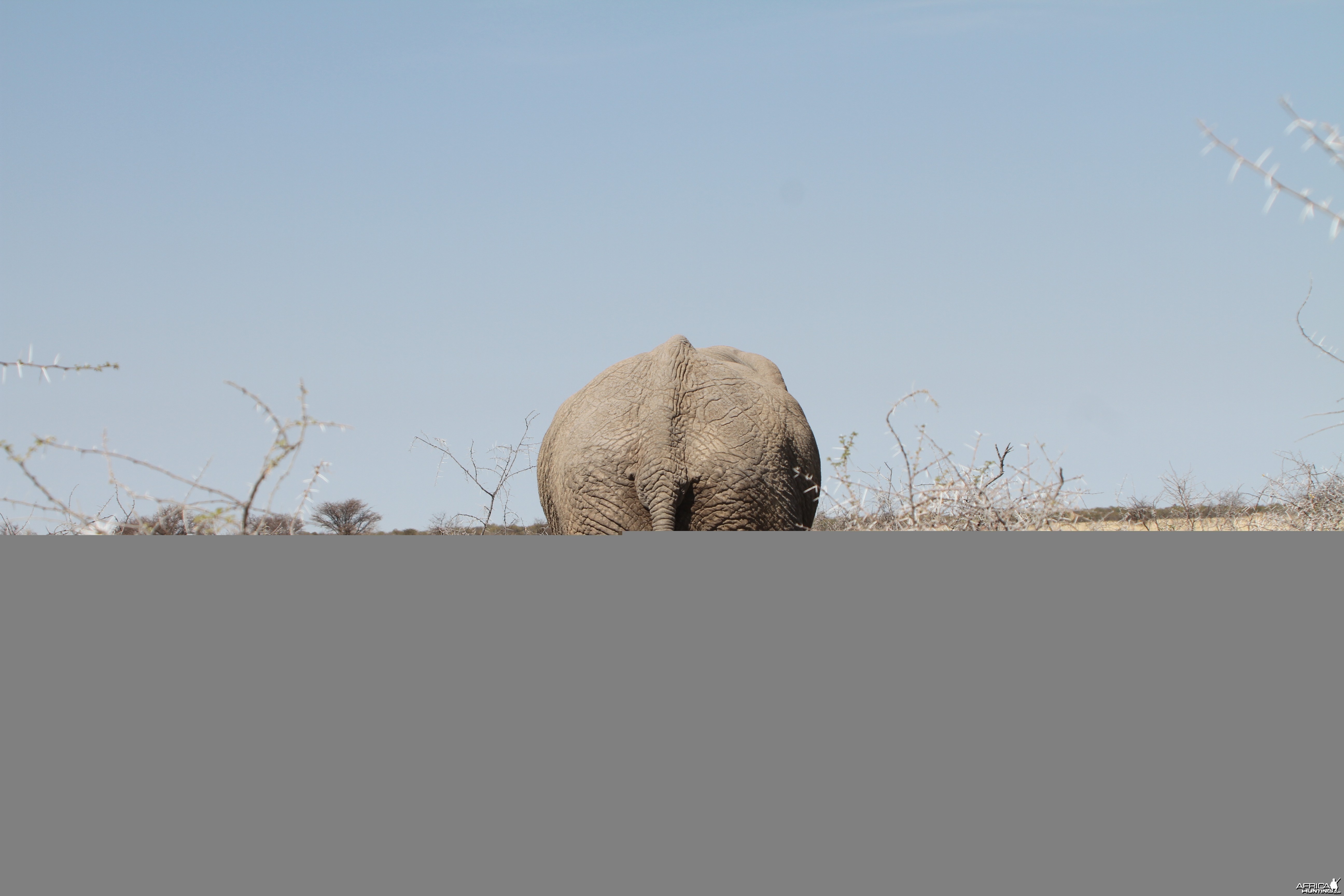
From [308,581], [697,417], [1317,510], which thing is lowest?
[308,581]

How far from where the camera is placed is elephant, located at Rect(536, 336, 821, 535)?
656cm

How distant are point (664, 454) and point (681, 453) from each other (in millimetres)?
130

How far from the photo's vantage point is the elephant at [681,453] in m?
6.56

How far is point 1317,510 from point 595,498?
491 cm

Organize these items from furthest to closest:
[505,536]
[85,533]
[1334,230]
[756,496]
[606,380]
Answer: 1. [606,380]
2. [756,496]
3. [85,533]
4. [1334,230]
5. [505,536]

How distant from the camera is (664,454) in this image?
6527mm

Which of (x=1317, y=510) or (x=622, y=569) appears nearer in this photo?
(x=622, y=569)

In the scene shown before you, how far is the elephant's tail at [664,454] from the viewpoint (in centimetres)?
650

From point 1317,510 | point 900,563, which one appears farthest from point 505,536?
point 1317,510

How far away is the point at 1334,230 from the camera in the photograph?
229 centimetres

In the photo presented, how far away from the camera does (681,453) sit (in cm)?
659

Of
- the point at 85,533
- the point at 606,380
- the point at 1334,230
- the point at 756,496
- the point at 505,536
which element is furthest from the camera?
the point at 606,380

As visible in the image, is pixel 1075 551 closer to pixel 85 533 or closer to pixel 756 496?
pixel 85 533

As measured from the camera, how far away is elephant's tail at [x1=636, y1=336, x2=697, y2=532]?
21.3ft
